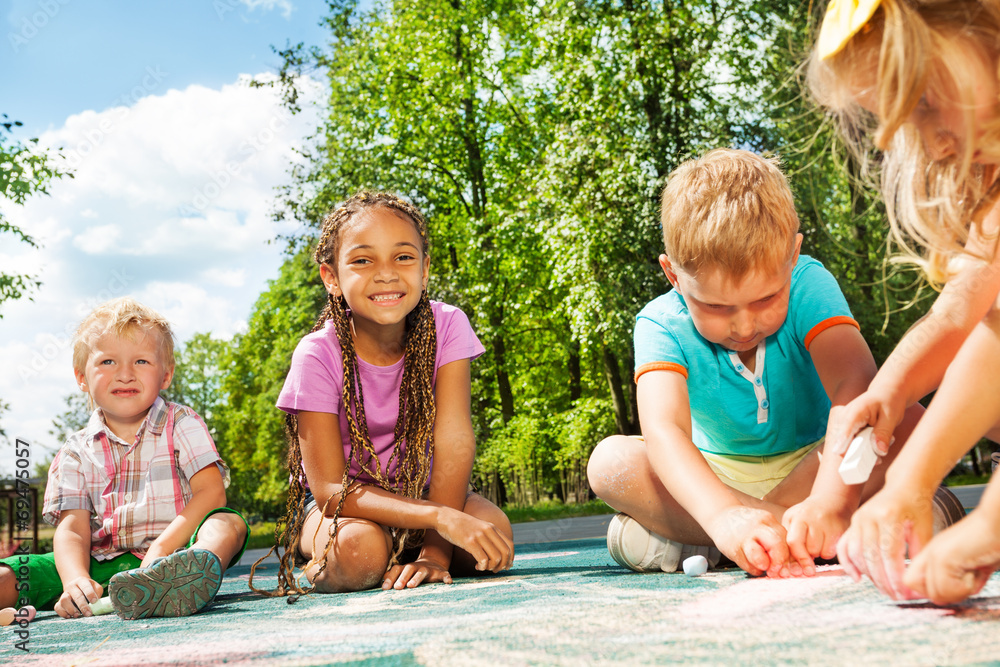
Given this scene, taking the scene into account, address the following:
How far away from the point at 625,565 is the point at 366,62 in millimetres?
16154

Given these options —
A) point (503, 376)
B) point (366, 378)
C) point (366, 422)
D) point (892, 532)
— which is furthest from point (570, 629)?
point (503, 376)

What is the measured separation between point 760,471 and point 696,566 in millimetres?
562

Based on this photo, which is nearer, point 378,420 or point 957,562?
point 957,562

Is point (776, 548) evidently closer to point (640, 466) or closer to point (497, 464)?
point (640, 466)

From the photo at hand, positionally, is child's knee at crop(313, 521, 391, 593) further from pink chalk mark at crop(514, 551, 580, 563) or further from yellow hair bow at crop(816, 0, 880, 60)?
yellow hair bow at crop(816, 0, 880, 60)

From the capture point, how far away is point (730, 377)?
246 centimetres

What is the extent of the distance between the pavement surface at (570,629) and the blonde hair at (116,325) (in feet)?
3.75

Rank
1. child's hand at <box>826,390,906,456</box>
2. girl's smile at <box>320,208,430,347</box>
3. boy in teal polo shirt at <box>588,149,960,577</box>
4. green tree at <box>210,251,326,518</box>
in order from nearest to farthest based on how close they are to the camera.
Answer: child's hand at <box>826,390,906,456</box> < boy in teal polo shirt at <box>588,149,960,577</box> < girl's smile at <box>320,208,430,347</box> < green tree at <box>210,251,326,518</box>

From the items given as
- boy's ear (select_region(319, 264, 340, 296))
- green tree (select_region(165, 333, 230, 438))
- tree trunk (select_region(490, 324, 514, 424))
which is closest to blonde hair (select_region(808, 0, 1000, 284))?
boy's ear (select_region(319, 264, 340, 296))

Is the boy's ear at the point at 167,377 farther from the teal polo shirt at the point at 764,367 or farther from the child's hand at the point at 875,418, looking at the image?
the child's hand at the point at 875,418

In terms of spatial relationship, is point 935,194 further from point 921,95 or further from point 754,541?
point 754,541

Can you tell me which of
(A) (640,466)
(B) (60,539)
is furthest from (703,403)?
(B) (60,539)

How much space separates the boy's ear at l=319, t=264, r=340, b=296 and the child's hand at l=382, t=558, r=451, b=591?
1083 mm

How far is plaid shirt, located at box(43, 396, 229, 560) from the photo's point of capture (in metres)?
2.97
